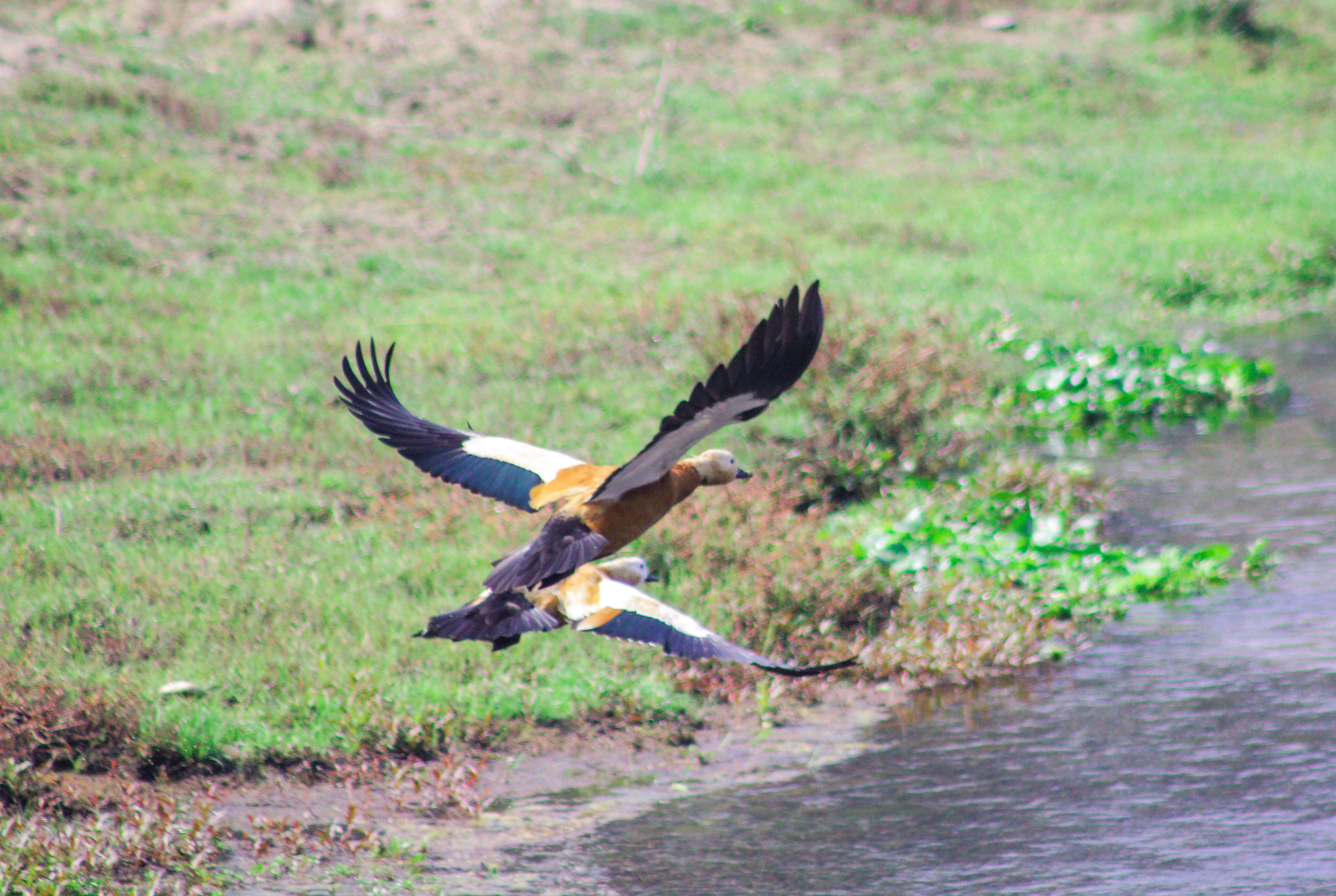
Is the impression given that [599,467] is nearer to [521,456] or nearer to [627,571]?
[627,571]

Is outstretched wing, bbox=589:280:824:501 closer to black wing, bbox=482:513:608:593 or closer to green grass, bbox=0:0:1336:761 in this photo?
black wing, bbox=482:513:608:593

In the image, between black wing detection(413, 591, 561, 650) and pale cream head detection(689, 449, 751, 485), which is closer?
black wing detection(413, 591, 561, 650)

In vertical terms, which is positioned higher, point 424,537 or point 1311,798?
point 424,537

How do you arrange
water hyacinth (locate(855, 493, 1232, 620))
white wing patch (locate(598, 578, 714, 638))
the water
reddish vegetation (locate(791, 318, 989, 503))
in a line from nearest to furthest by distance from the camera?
white wing patch (locate(598, 578, 714, 638))
the water
water hyacinth (locate(855, 493, 1232, 620))
reddish vegetation (locate(791, 318, 989, 503))

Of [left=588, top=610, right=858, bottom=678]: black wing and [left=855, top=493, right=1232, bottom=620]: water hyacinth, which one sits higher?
[left=588, top=610, right=858, bottom=678]: black wing

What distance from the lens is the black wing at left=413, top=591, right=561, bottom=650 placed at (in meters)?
4.36

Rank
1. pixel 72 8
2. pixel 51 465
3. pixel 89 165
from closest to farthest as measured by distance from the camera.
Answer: pixel 51 465
pixel 89 165
pixel 72 8

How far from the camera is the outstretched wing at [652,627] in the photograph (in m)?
4.31

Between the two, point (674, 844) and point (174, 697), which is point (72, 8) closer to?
point (174, 697)

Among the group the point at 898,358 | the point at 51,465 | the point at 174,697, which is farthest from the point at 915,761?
the point at 51,465

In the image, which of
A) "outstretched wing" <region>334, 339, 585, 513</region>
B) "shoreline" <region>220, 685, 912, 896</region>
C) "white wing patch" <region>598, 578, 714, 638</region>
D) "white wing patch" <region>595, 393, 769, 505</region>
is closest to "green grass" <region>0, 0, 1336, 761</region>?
"shoreline" <region>220, 685, 912, 896</region>

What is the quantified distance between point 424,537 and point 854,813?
11.5 feet

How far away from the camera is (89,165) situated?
688 inches

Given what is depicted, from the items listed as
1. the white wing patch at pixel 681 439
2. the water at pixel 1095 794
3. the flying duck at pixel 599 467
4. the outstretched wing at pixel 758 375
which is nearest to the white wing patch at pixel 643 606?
the flying duck at pixel 599 467
